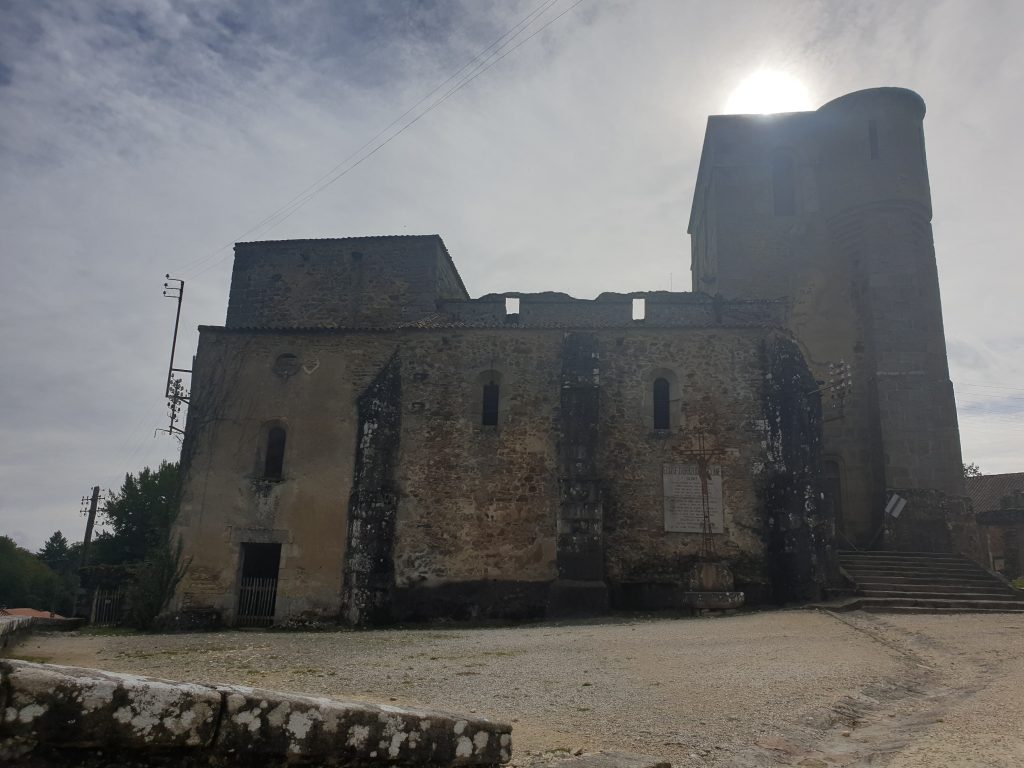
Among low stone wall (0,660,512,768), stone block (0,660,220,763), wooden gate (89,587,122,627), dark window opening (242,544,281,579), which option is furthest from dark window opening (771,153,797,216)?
stone block (0,660,220,763)

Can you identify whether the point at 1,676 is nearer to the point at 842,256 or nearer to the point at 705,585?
the point at 705,585

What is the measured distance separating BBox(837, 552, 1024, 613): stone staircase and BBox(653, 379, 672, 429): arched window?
4984mm

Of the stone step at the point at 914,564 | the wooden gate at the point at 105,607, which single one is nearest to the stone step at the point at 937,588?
the stone step at the point at 914,564

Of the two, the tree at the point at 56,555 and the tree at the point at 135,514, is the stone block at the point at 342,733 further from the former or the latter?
the tree at the point at 56,555

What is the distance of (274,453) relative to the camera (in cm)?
1781

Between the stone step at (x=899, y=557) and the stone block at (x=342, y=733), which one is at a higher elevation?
the stone step at (x=899, y=557)

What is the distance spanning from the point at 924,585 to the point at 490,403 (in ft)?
33.6

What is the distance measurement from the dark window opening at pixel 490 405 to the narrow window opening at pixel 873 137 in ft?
44.4

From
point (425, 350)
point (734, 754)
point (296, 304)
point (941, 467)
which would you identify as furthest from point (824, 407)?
point (734, 754)

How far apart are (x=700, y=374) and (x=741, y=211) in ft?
28.5

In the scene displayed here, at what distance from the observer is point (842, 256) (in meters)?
22.0

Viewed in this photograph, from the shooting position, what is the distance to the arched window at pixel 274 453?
1764 centimetres

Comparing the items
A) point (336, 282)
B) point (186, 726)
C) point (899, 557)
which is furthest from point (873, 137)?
point (186, 726)

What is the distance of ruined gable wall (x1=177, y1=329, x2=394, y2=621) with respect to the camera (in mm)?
16656
